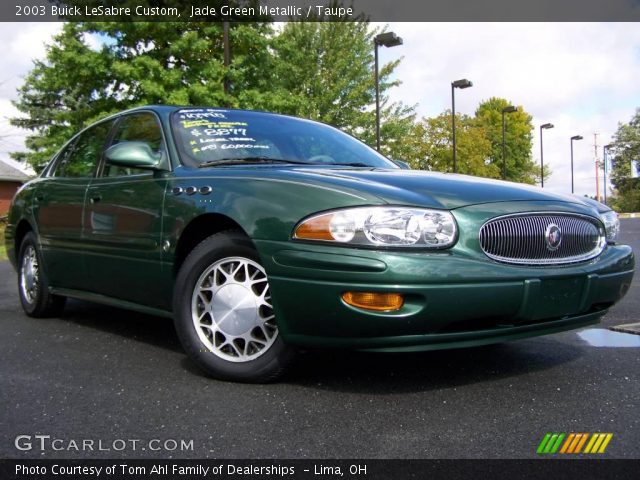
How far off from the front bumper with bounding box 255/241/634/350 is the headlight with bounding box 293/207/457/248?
50mm

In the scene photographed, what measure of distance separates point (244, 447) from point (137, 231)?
1.83 meters

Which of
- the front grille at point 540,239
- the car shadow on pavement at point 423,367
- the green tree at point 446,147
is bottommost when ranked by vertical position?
the car shadow on pavement at point 423,367

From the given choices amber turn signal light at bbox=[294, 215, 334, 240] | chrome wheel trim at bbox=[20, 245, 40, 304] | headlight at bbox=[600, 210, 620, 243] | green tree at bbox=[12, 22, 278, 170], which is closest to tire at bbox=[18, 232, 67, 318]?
chrome wheel trim at bbox=[20, 245, 40, 304]

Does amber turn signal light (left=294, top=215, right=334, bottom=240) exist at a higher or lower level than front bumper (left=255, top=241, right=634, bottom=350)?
higher

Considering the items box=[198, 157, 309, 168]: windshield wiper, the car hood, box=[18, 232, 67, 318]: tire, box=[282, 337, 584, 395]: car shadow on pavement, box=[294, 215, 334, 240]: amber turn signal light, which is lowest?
box=[282, 337, 584, 395]: car shadow on pavement

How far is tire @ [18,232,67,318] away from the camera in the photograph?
203 inches

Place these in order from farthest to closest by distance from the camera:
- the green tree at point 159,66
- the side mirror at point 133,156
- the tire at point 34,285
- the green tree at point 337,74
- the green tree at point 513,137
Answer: the green tree at point 513,137, the green tree at point 337,74, the green tree at point 159,66, the tire at point 34,285, the side mirror at point 133,156

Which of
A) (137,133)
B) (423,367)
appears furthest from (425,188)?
(137,133)

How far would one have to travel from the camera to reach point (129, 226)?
3.95m

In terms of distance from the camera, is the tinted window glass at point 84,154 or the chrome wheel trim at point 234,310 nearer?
the chrome wheel trim at point 234,310

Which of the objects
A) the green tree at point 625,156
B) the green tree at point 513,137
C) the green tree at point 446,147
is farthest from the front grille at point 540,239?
the green tree at point 625,156

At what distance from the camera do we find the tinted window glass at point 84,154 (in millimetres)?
4785

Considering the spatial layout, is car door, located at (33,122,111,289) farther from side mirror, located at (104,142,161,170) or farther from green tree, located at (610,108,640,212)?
green tree, located at (610,108,640,212)
